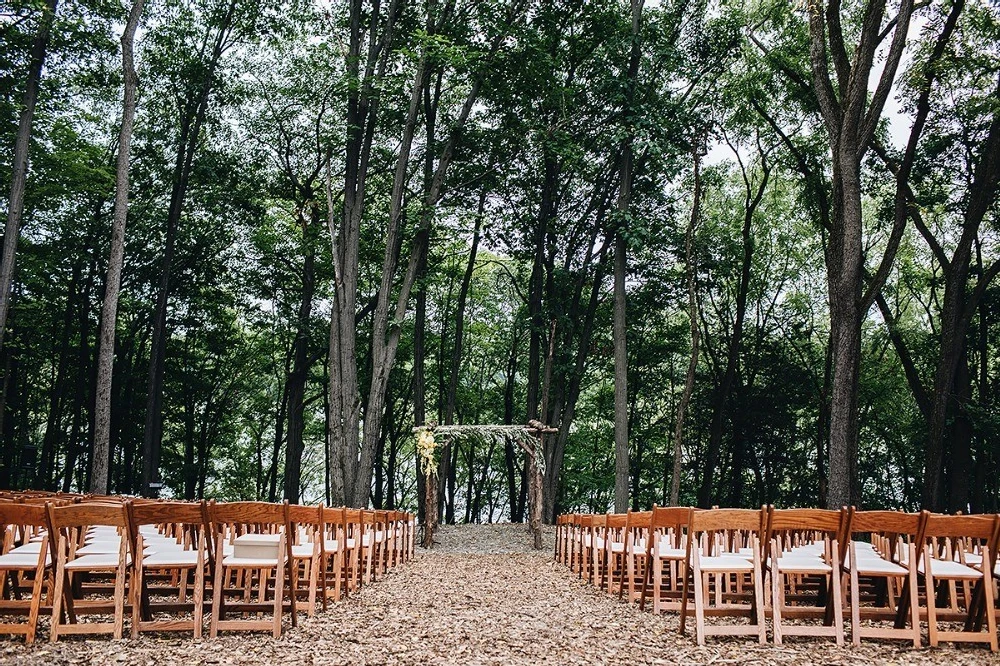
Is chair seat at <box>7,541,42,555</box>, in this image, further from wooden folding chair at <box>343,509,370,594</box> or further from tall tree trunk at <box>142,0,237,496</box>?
tall tree trunk at <box>142,0,237,496</box>

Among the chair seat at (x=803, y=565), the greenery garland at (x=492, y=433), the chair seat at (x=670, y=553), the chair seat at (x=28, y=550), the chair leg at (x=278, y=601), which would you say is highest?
the greenery garland at (x=492, y=433)

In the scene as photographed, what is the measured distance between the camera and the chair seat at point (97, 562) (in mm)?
4727

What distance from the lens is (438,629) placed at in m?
5.48

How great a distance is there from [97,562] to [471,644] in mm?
2379

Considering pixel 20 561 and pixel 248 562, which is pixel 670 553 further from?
pixel 20 561

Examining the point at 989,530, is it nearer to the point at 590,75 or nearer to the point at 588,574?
the point at 588,574

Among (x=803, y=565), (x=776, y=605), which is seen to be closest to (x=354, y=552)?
(x=776, y=605)

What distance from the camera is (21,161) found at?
48.4 feet

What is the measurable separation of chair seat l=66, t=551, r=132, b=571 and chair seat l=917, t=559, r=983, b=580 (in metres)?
5.17

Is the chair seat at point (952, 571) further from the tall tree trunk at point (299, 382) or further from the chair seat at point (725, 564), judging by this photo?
the tall tree trunk at point (299, 382)

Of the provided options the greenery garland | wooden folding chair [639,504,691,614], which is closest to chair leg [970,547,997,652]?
wooden folding chair [639,504,691,614]

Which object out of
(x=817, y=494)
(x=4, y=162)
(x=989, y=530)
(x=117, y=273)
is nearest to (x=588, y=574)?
(x=989, y=530)

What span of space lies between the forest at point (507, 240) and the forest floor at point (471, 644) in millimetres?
4107

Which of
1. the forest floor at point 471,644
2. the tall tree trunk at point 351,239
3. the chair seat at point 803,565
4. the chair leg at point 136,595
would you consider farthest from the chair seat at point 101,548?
the tall tree trunk at point 351,239
